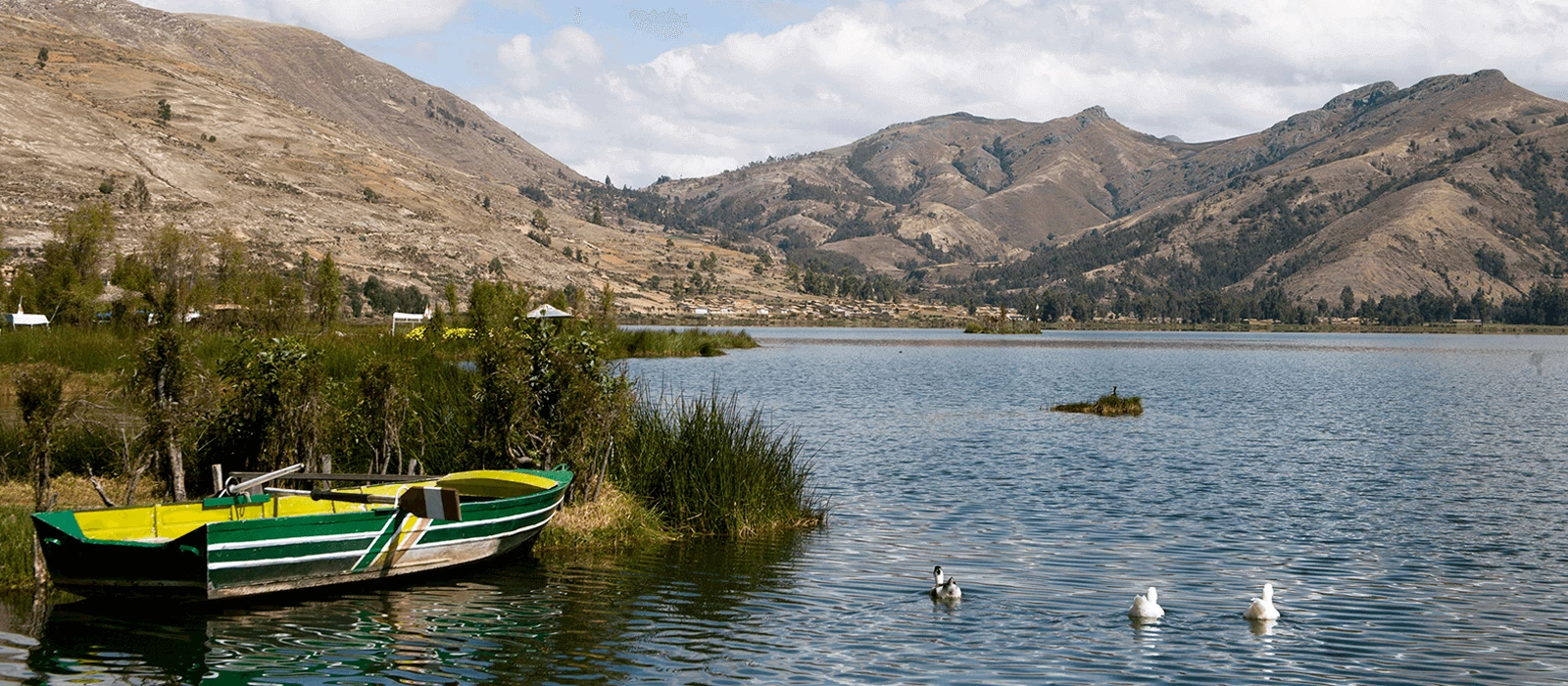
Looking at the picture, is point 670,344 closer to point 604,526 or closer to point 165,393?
point 604,526

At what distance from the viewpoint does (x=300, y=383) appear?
19328 mm

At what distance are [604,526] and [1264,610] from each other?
10.3 m

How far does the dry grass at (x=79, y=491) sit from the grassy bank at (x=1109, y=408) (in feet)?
121

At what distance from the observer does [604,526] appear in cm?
1961

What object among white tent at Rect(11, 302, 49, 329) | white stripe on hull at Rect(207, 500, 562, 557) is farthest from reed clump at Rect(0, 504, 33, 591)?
white tent at Rect(11, 302, 49, 329)

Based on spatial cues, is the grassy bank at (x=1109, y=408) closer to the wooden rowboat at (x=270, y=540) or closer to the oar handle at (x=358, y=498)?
the wooden rowboat at (x=270, y=540)

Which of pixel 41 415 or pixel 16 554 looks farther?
pixel 41 415

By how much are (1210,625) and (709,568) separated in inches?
291

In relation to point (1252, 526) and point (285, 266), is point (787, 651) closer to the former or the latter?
point (1252, 526)

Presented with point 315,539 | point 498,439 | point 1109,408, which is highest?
point 498,439

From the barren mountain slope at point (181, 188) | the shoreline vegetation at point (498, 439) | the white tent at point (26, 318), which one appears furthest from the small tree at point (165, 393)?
the barren mountain slope at point (181, 188)

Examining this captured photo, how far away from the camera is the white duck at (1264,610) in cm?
1538

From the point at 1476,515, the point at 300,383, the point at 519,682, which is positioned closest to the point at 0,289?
the point at 300,383

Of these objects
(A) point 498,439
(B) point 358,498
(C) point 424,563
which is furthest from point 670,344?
(C) point 424,563
